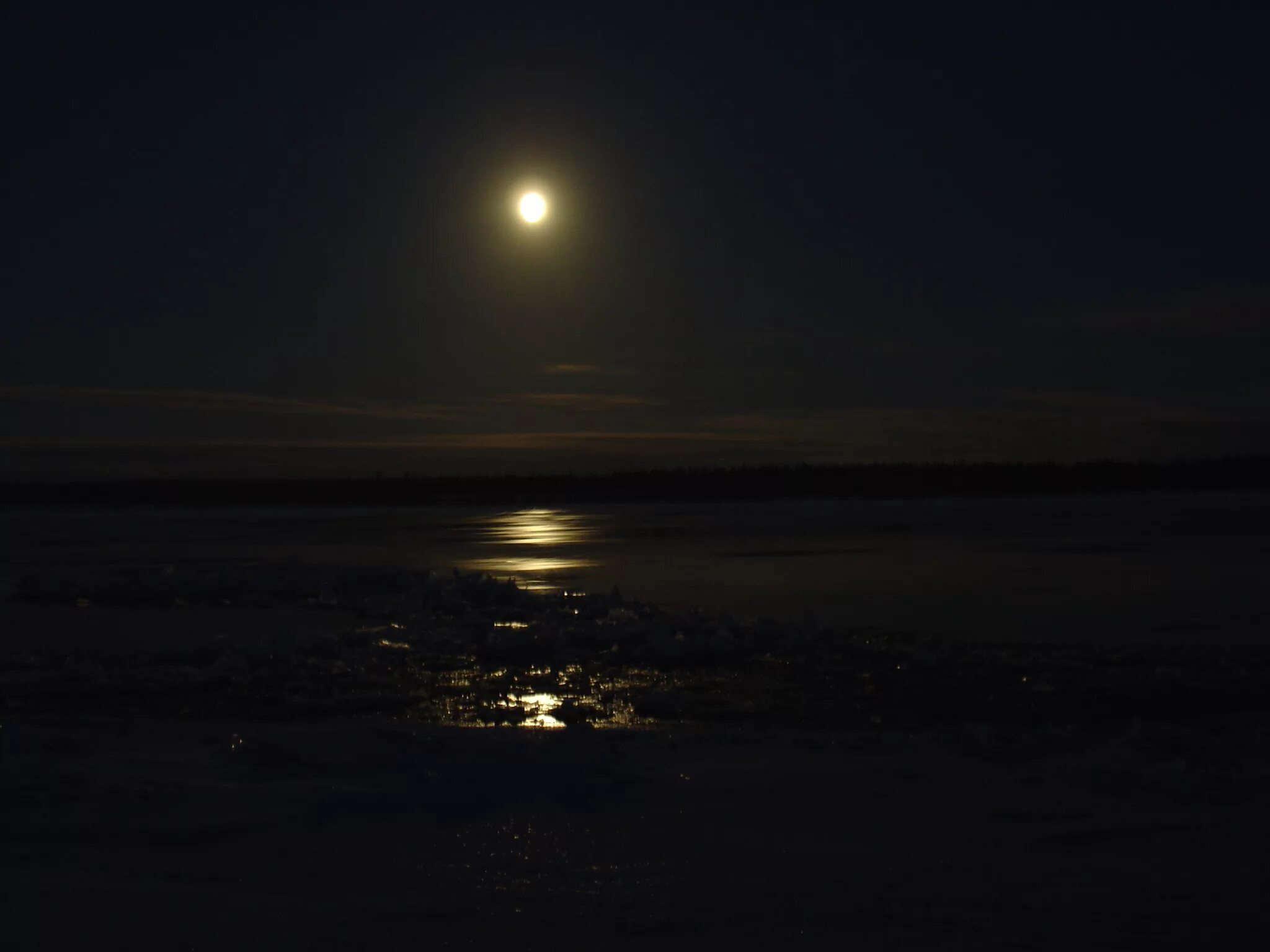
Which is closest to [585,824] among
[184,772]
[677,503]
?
[184,772]

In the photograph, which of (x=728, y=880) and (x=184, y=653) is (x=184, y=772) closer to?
(x=728, y=880)

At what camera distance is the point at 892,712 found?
7477 mm

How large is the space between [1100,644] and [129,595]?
1112 cm

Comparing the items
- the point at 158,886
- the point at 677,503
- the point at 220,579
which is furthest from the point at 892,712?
the point at 677,503

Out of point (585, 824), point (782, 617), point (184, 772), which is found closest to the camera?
point (585, 824)

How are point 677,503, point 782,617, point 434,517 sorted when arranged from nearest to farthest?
point 782,617, point 434,517, point 677,503

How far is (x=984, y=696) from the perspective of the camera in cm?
791

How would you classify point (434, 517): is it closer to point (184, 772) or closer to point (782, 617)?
point (782, 617)

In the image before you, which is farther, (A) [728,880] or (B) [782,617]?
(B) [782,617]

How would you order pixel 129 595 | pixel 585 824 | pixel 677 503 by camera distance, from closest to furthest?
pixel 585 824 < pixel 129 595 < pixel 677 503

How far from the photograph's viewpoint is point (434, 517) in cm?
3822

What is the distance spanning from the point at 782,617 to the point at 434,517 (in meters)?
27.6

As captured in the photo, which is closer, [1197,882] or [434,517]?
[1197,882]

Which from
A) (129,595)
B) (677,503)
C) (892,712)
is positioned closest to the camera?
(892,712)
